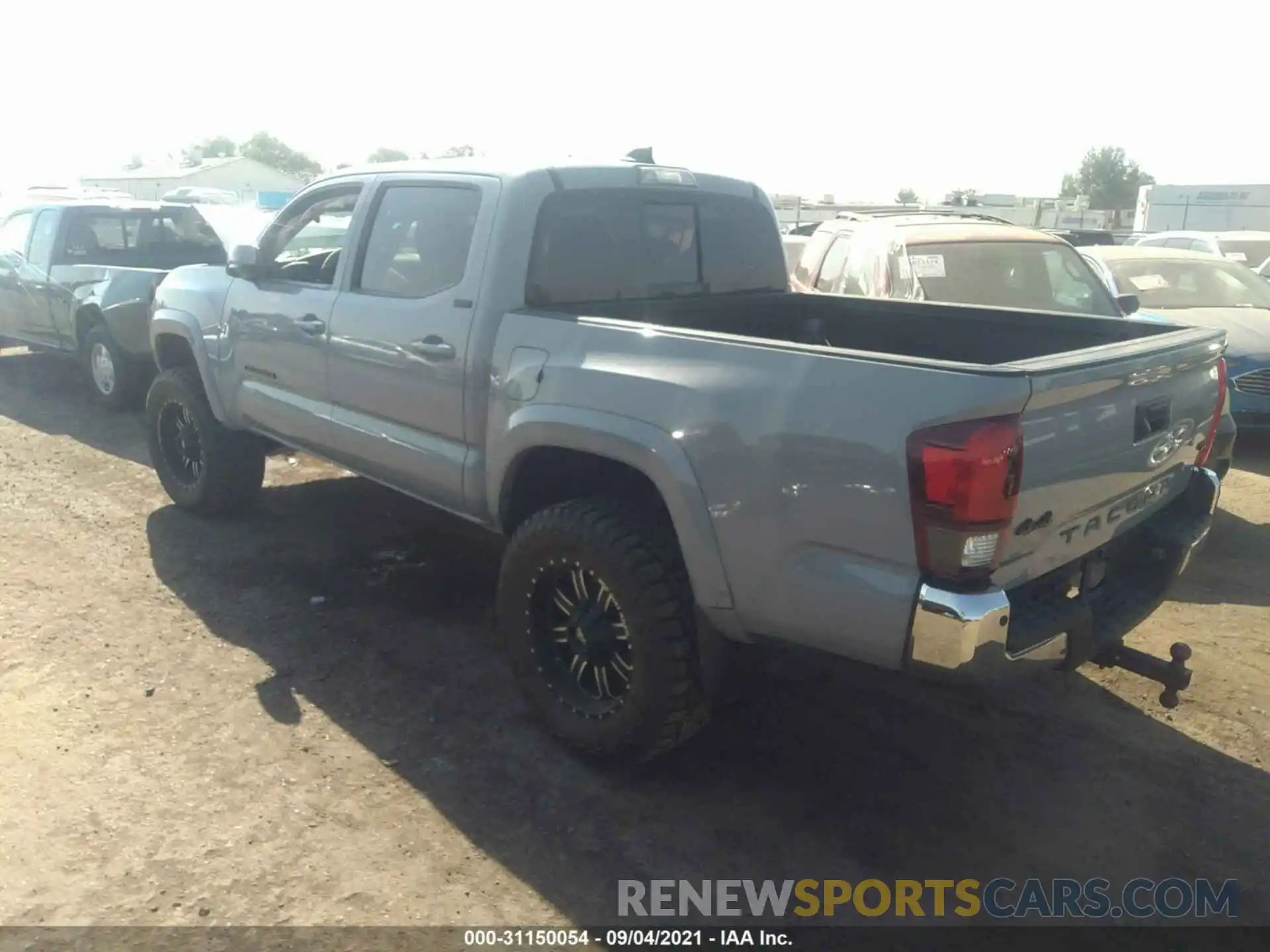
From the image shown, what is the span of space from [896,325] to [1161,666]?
1699 mm

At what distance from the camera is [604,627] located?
3.46 metres

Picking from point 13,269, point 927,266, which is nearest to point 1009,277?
point 927,266

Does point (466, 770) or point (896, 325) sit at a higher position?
point (896, 325)

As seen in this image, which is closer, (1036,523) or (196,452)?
(1036,523)

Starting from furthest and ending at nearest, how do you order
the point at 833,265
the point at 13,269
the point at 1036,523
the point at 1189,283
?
1. the point at 13,269
2. the point at 1189,283
3. the point at 833,265
4. the point at 1036,523

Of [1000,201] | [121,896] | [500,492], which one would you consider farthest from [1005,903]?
[1000,201]

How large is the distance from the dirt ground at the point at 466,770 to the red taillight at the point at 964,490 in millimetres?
1094

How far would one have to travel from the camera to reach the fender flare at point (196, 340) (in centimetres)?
546

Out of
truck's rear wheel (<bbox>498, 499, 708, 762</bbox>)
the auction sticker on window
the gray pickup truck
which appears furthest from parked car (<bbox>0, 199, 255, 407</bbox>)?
truck's rear wheel (<bbox>498, 499, 708, 762</bbox>)

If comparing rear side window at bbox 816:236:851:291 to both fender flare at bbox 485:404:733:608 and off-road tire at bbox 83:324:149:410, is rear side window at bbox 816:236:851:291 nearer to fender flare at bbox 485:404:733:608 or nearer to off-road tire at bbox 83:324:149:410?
fender flare at bbox 485:404:733:608

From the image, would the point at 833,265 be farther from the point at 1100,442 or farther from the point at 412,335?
the point at 1100,442

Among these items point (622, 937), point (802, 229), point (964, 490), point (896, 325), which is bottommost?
point (622, 937)

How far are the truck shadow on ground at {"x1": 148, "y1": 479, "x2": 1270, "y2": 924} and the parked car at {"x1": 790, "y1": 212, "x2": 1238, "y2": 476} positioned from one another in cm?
346

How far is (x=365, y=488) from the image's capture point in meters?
6.80
